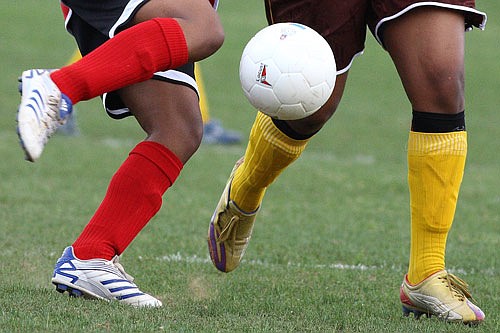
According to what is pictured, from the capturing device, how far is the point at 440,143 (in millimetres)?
3744

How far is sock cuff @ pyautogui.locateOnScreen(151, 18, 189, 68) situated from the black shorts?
0.80 feet

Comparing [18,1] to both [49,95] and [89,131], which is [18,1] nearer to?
[89,131]

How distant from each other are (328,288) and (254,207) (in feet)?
1.73

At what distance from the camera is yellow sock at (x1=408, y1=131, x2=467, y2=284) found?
12.3 feet

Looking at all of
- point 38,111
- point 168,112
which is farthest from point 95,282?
point 38,111

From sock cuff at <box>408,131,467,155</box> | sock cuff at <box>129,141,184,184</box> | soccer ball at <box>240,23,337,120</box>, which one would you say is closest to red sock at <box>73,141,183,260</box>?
sock cuff at <box>129,141,184,184</box>

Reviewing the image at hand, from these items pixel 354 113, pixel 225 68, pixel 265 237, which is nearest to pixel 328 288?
pixel 265 237

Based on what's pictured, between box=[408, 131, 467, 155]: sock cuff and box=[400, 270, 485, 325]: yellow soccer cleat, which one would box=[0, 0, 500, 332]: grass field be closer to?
box=[400, 270, 485, 325]: yellow soccer cleat

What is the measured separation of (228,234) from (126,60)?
150 cm

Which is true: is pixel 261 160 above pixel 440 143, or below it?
below

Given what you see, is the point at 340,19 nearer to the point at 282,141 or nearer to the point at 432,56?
the point at 432,56

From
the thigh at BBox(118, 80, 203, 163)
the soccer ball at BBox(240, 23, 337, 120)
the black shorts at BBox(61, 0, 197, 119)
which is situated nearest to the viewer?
the soccer ball at BBox(240, 23, 337, 120)

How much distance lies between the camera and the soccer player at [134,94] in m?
3.16

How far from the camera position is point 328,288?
169 inches
